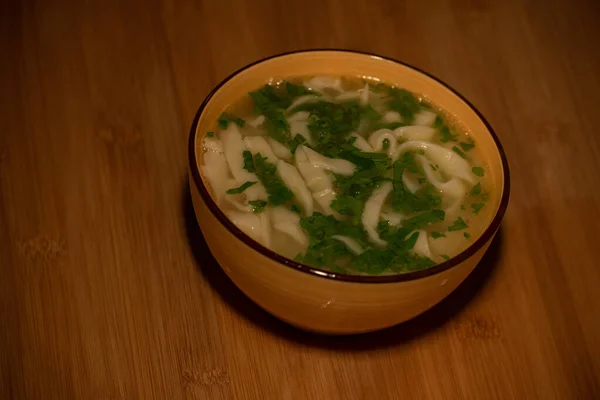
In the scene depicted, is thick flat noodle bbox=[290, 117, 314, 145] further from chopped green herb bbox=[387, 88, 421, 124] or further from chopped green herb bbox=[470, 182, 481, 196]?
chopped green herb bbox=[470, 182, 481, 196]

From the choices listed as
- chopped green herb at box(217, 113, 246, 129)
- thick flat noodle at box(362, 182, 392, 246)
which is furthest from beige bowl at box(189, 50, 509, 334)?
thick flat noodle at box(362, 182, 392, 246)

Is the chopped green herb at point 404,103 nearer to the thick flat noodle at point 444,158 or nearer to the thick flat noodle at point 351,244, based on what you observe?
the thick flat noodle at point 444,158

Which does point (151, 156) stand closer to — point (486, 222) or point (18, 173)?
point (18, 173)

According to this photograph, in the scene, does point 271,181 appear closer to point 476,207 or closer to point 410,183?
point 410,183

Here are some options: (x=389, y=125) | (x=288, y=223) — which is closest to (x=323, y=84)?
(x=389, y=125)

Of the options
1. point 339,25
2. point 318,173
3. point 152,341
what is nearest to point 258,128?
point 318,173

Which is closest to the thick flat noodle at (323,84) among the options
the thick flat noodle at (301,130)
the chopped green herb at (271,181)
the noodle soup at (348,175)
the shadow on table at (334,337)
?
the noodle soup at (348,175)
